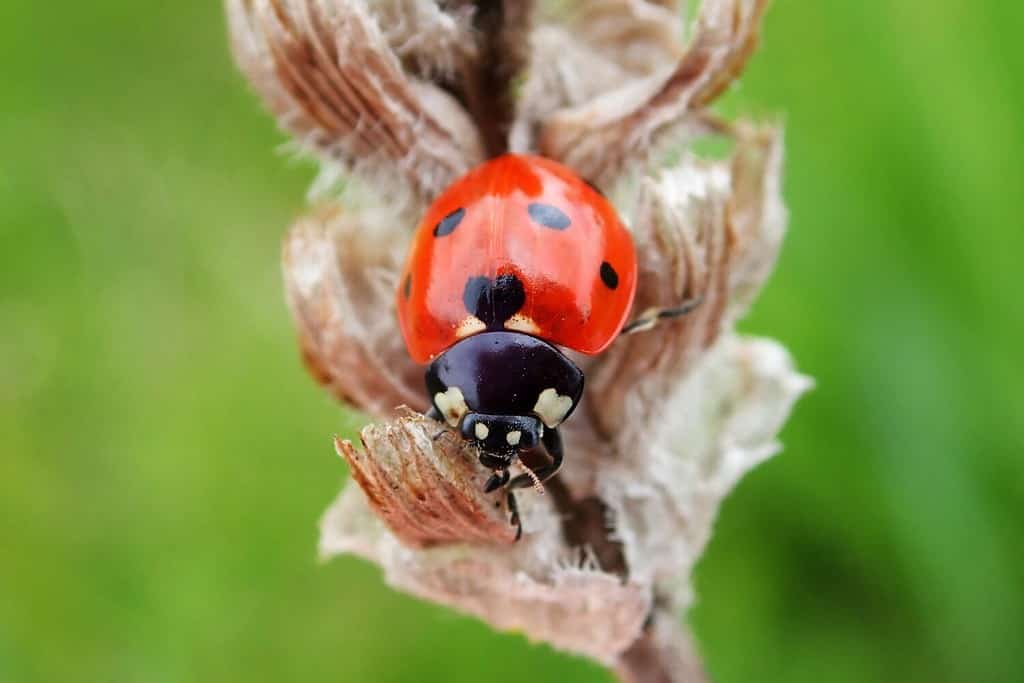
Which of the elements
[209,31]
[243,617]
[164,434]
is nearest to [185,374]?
[164,434]

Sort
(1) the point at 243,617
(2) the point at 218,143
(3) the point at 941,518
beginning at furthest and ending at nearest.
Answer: (2) the point at 218,143 → (1) the point at 243,617 → (3) the point at 941,518

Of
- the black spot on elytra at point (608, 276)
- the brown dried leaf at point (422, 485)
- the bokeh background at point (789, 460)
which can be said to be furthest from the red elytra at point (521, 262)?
the bokeh background at point (789, 460)

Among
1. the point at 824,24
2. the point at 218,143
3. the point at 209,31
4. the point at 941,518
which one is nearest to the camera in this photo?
the point at 941,518

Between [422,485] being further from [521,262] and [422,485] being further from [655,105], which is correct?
[655,105]

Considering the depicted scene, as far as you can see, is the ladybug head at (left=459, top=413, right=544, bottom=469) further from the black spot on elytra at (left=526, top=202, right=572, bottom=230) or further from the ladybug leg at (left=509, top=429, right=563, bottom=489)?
the black spot on elytra at (left=526, top=202, right=572, bottom=230)

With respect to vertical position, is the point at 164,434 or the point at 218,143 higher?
the point at 218,143

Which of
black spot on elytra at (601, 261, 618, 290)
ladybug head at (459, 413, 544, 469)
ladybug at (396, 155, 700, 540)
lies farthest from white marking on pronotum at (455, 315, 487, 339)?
black spot on elytra at (601, 261, 618, 290)

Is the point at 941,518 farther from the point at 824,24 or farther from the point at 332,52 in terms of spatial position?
the point at 332,52
